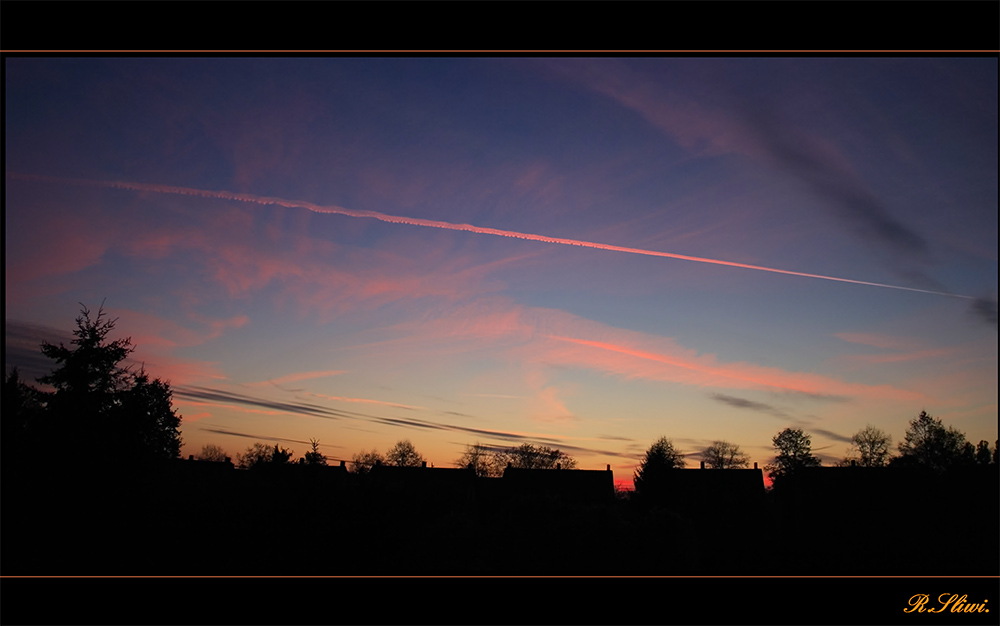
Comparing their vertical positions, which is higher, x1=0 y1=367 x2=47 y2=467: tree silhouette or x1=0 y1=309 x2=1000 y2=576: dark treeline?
x1=0 y1=367 x2=47 y2=467: tree silhouette

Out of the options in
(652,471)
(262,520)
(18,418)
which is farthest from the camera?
(652,471)

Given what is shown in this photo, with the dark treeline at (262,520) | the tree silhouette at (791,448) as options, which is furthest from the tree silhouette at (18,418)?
the tree silhouette at (791,448)

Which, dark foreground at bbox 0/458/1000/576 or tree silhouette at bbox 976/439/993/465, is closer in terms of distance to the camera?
dark foreground at bbox 0/458/1000/576

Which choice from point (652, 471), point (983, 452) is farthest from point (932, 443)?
point (652, 471)

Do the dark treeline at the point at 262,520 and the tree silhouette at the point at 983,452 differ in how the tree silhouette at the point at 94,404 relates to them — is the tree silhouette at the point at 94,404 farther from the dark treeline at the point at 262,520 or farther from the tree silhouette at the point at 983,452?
the tree silhouette at the point at 983,452

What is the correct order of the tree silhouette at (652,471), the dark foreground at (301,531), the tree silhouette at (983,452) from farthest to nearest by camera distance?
the tree silhouette at (983,452)
the tree silhouette at (652,471)
the dark foreground at (301,531)

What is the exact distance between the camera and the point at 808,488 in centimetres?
3944

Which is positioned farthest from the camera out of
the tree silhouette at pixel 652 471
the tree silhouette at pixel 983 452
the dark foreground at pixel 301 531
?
the tree silhouette at pixel 983 452

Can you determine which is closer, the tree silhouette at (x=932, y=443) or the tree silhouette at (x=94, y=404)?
the tree silhouette at (x=94, y=404)

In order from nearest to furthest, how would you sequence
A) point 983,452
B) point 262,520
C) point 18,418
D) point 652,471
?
point 262,520 < point 18,418 < point 652,471 < point 983,452

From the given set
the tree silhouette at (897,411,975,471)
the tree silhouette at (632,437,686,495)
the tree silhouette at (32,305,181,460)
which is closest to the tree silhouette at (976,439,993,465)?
the tree silhouette at (897,411,975,471)

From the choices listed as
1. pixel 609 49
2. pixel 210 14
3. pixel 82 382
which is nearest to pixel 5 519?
pixel 82 382

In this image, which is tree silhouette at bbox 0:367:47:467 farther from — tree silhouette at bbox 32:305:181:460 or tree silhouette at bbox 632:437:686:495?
tree silhouette at bbox 632:437:686:495

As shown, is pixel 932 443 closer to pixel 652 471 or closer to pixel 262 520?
pixel 652 471
